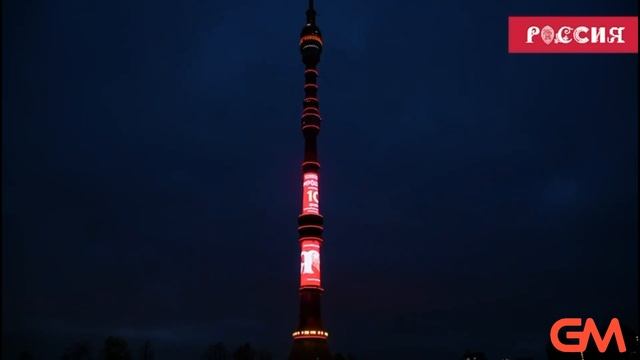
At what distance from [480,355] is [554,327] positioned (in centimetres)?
15431

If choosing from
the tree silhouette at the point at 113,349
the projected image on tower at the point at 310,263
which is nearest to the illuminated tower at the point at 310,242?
the projected image on tower at the point at 310,263

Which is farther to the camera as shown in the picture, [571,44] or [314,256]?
[314,256]

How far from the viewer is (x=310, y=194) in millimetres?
102375

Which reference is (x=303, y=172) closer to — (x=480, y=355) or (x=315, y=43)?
(x=315, y=43)

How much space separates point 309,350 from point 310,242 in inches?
647

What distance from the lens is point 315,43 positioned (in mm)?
115188

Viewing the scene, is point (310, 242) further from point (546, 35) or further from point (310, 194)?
point (546, 35)

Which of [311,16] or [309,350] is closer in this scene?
[309,350]

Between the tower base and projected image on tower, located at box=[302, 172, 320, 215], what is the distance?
2008 cm

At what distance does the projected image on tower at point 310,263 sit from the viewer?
318ft

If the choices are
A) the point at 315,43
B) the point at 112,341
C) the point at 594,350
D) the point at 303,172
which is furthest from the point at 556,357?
the point at 112,341
